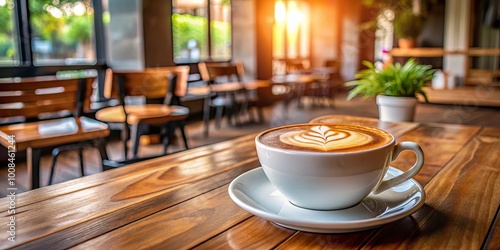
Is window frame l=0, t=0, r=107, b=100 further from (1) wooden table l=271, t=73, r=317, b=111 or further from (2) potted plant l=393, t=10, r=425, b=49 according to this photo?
(2) potted plant l=393, t=10, r=425, b=49

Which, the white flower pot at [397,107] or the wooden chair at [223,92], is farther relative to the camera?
the wooden chair at [223,92]

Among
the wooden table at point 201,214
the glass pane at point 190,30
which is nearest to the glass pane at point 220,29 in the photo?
the glass pane at point 190,30

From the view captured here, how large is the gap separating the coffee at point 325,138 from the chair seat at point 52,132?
158 cm

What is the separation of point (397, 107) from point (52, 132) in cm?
156

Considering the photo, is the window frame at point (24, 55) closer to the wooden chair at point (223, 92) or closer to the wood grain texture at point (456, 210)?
the wooden chair at point (223, 92)

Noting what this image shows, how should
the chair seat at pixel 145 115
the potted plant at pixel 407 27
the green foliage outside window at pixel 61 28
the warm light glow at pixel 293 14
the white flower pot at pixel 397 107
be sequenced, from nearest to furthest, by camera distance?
1. the white flower pot at pixel 397 107
2. the chair seat at pixel 145 115
3. the green foliage outside window at pixel 61 28
4. the potted plant at pixel 407 27
5. the warm light glow at pixel 293 14

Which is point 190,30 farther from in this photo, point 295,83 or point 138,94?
point 138,94

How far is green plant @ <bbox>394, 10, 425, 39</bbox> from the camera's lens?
732 cm

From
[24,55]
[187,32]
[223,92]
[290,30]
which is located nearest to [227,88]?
[223,92]

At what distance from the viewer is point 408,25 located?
24.0 ft

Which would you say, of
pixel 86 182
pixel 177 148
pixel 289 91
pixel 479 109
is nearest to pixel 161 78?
pixel 177 148

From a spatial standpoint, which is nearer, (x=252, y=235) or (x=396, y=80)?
(x=252, y=235)

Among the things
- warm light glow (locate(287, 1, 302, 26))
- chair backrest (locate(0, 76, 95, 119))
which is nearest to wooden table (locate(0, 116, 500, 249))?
chair backrest (locate(0, 76, 95, 119))

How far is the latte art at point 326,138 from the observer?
571mm
